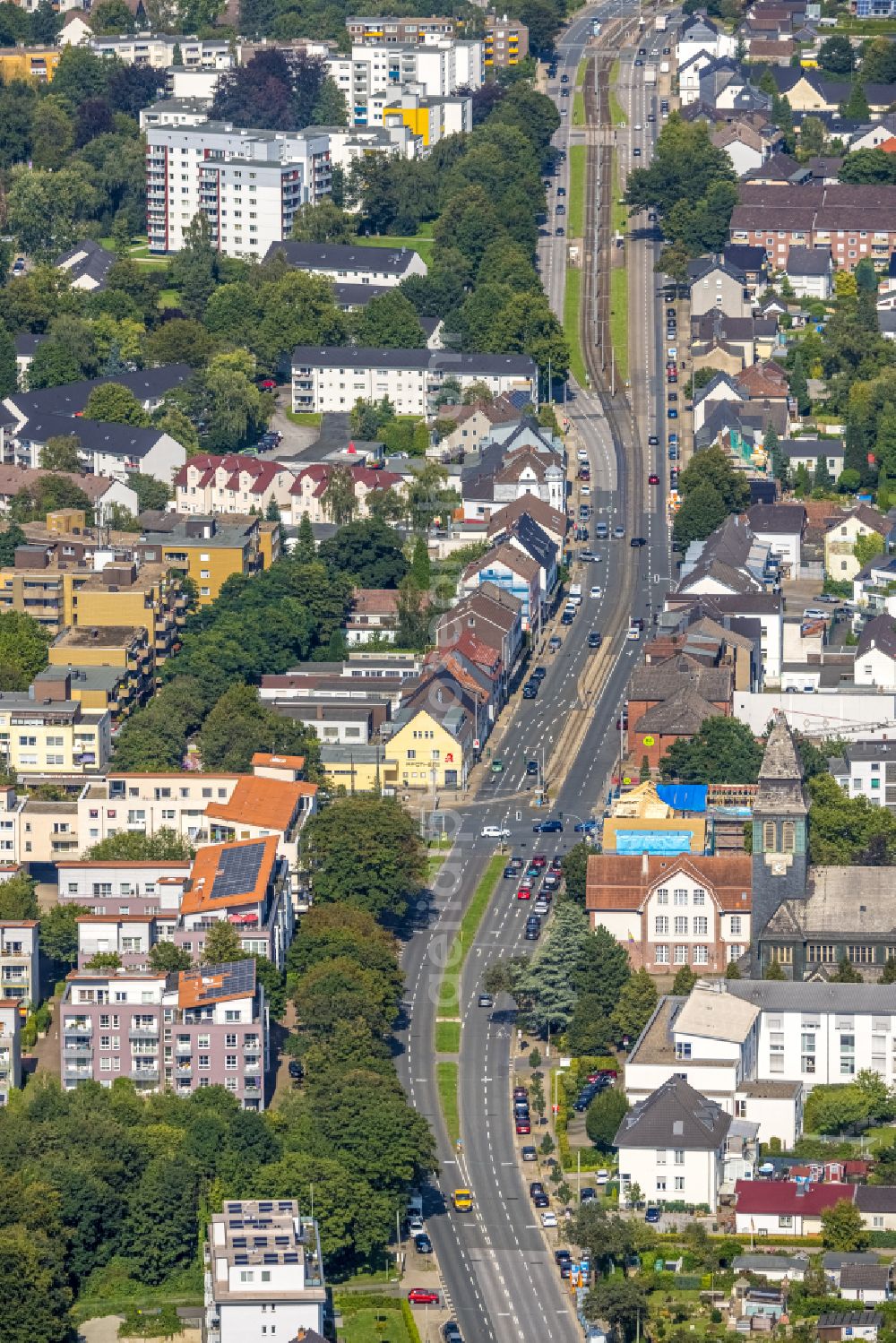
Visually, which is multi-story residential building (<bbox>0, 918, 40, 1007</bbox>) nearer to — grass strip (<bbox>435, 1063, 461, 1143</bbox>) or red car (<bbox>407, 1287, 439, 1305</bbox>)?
grass strip (<bbox>435, 1063, 461, 1143</bbox>)

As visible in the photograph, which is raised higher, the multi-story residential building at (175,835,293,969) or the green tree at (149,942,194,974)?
the multi-story residential building at (175,835,293,969)

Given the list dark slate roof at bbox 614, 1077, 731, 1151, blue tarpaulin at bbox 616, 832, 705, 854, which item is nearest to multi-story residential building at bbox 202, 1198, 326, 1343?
dark slate roof at bbox 614, 1077, 731, 1151

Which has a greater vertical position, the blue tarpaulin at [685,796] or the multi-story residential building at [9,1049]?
the blue tarpaulin at [685,796]

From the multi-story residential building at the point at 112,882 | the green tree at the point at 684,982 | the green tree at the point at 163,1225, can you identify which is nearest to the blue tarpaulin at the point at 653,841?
the green tree at the point at 684,982

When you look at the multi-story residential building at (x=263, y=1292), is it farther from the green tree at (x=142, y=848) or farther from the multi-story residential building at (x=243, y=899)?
the green tree at (x=142, y=848)

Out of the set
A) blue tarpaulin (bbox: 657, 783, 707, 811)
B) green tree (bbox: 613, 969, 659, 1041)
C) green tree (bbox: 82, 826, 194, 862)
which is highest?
blue tarpaulin (bbox: 657, 783, 707, 811)

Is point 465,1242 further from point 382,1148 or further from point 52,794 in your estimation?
point 52,794

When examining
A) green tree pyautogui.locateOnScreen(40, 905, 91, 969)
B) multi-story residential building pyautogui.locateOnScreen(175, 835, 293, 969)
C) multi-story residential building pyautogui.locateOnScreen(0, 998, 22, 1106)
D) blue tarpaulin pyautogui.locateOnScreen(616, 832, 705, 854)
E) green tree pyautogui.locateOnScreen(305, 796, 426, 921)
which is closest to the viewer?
multi-story residential building pyautogui.locateOnScreen(0, 998, 22, 1106)
